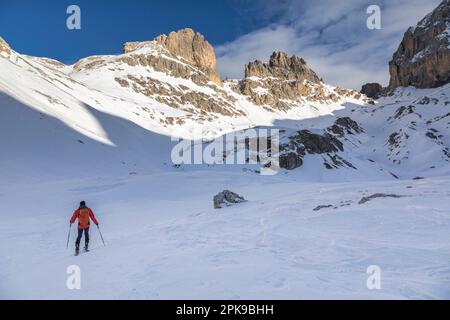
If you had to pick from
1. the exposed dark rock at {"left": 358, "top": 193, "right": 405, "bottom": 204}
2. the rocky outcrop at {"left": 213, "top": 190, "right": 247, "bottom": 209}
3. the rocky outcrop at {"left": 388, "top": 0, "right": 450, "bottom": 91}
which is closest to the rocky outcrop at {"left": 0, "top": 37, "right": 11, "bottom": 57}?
the rocky outcrop at {"left": 213, "top": 190, "right": 247, "bottom": 209}

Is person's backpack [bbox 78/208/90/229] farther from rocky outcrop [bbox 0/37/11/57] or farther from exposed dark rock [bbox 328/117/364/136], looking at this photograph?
exposed dark rock [bbox 328/117/364/136]

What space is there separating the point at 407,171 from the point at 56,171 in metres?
80.2

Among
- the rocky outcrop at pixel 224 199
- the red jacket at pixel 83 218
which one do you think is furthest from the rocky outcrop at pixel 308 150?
the red jacket at pixel 83 218

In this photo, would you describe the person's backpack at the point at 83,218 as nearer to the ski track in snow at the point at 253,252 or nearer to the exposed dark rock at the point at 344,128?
the ski track in snow at the point at 253,252

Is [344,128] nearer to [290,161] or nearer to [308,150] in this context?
[308,150]

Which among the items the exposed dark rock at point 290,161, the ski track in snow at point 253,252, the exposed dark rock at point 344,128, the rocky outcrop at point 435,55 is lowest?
the ski track in snow at point 253,252

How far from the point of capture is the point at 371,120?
160 m

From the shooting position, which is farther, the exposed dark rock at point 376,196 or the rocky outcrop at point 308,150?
the rocky outcrop at point 308,150

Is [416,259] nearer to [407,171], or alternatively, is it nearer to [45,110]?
[45,110]

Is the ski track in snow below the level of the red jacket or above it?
below

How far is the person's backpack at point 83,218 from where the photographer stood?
14445 mm

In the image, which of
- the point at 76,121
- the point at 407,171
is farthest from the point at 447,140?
the point at 76,121

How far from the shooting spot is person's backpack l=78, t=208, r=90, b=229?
14.4 metres

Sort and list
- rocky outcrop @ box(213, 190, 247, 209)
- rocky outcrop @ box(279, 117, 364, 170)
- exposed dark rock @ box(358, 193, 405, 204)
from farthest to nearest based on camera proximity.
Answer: rocky outcrop @ box(279, 117, 364, 170) → rocky outcrop @ box(213, 190, 247, 209) → exposed dark rock @ box(358, 193, 405, 204)
